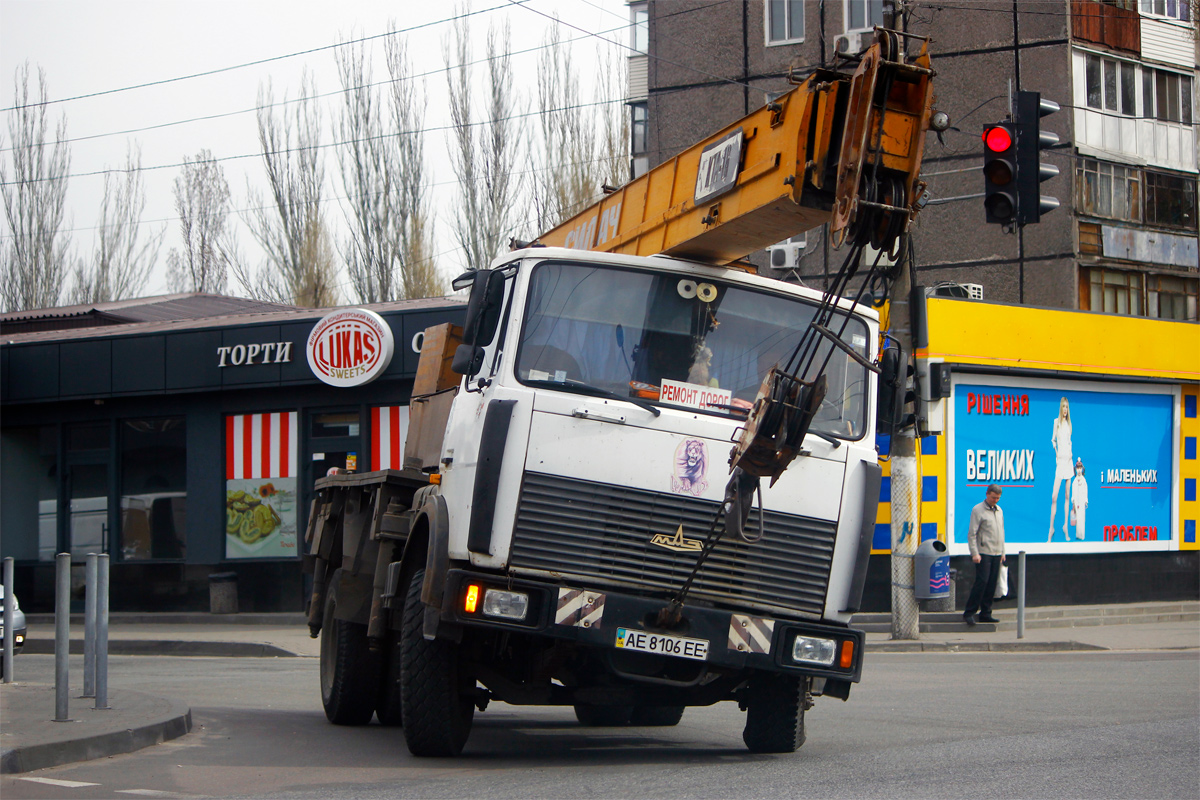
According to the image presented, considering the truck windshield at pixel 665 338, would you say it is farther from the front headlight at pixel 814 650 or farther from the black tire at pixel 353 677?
the black tire at pixel 353 677

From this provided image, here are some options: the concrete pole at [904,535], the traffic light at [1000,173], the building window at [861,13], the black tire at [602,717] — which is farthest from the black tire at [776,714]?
the building window at [861,13]

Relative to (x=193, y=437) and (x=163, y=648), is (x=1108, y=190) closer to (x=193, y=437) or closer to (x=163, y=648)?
(x=193, y=437)

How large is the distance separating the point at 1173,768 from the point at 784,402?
9.39 feet

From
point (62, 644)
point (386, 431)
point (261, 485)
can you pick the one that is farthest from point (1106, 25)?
point (62, 644)

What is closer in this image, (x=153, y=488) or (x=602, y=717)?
(x=602, y=717)

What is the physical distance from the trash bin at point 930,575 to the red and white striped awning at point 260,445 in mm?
9940

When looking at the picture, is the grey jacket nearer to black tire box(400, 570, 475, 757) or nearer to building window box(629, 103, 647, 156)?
black tire box(400, 570, 475, 757)

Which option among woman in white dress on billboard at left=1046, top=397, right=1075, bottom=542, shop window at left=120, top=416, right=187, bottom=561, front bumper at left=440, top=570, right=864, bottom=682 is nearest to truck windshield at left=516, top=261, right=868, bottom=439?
front bumper at left=440, top=570, right=864, bottom=682

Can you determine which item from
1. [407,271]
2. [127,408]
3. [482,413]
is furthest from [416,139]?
[482,413]

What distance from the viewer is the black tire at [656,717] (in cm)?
927

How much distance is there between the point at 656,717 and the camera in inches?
368

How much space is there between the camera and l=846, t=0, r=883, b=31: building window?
3400cm

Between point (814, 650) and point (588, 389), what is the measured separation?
188 centimetres

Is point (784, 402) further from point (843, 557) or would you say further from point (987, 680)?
point (987, 680)
